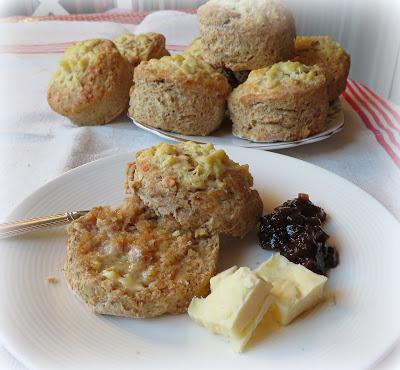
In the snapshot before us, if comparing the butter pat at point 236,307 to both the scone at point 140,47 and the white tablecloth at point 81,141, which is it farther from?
the scone at point 140,47

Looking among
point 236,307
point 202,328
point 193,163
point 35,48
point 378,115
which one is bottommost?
point 378,115

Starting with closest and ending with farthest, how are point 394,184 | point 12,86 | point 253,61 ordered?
point 394,184, point 253,61, point 12,86

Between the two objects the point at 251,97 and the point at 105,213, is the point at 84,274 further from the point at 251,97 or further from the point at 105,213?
the point at 251,97

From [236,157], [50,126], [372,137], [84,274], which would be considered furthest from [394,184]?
[50,126]

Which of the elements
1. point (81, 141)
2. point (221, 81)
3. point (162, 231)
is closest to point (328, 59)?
point (221, 81)

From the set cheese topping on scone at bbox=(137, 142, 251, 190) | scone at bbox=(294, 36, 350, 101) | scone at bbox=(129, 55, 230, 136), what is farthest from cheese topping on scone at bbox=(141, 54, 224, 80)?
cheese topping on scone at bbox=(137, 142, 251, 190)

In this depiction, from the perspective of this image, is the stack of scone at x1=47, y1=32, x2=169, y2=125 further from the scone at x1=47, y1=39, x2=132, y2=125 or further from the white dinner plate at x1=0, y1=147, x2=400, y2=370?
the white dinner plate at x1=0, y1=147, x2=400, y2=370

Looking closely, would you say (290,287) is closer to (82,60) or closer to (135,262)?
(135,262)

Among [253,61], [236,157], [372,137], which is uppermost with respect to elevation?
[253,61]
